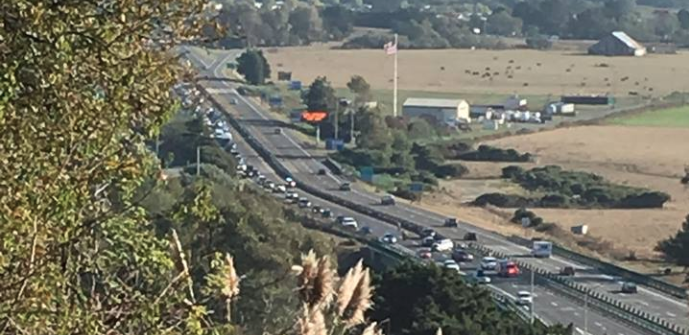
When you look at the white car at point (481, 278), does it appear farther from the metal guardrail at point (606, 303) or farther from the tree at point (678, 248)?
the tree at point (678, 248)

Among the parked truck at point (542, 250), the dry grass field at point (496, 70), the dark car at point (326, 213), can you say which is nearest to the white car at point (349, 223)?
the dark car at point (326, 213)

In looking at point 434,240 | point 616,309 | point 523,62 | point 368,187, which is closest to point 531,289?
point 616,309

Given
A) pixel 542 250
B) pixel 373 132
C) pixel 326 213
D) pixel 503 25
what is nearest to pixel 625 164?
pixel 373 132

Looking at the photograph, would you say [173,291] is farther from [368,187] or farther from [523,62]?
[523,62]

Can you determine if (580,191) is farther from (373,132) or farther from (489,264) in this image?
(373,132)

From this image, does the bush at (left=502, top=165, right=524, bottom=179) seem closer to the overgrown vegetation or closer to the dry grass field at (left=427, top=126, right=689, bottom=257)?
the dry grass field at (left=427, top=126, right=689, bottom=257)

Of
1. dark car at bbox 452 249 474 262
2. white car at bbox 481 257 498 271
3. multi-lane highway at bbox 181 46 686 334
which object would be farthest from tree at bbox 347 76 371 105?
white car at bbox 481 257 498 271
